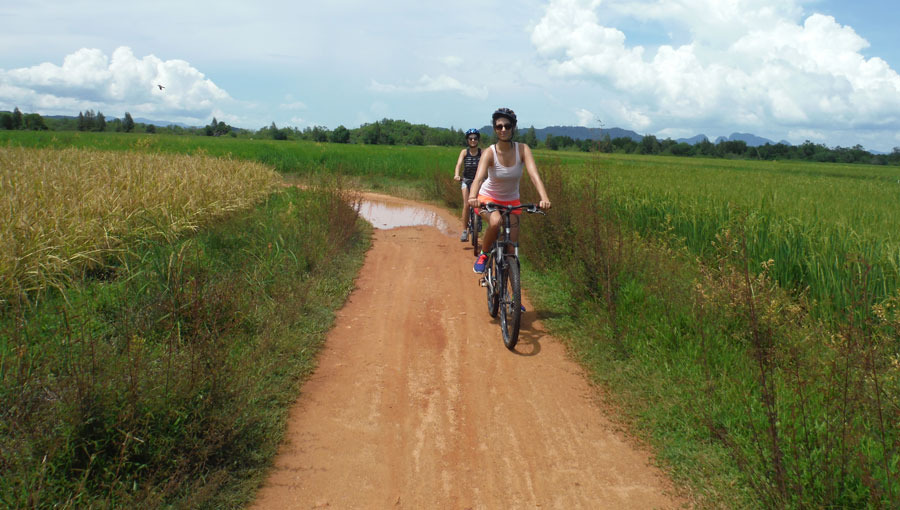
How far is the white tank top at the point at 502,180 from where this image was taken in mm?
5680

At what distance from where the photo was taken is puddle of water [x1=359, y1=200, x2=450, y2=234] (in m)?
12.6

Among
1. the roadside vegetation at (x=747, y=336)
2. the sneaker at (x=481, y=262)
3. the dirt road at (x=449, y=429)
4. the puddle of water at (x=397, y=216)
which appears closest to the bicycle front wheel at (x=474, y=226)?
the roadside vegetation at (x=747, y=336)

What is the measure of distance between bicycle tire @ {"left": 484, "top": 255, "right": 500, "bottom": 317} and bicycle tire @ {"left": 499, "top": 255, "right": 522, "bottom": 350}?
205 millimetres

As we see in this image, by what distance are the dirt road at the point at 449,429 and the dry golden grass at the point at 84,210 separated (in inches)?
96.3

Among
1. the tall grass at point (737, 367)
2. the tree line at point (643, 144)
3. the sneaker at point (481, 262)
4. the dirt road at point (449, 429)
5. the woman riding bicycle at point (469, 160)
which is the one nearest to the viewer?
the tall grass at point (737, 367)

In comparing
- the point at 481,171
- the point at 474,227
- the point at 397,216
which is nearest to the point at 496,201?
the point at 481,171

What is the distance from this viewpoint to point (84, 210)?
5.99m

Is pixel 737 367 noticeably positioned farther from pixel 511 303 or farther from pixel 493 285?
pixel 493 285

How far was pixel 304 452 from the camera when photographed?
3.48 metres

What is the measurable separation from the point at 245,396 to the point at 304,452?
52cm

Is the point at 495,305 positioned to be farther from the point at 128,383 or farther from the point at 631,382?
the point at 128,383

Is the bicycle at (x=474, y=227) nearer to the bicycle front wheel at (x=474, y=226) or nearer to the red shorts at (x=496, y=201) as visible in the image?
the bicycle front wheel at (x=474, y=226)

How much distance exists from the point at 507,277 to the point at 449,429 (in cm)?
204

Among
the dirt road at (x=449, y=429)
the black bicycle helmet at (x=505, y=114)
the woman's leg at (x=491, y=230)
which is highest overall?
the black bicycle helmet at (x=505, y=114)
